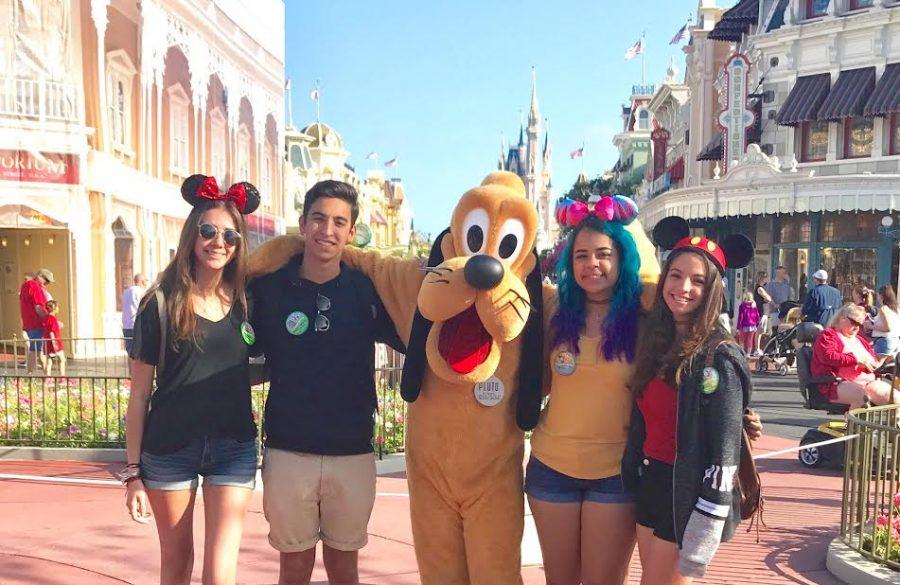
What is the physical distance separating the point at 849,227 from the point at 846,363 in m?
15.0

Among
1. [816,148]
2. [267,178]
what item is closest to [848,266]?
[816,148]

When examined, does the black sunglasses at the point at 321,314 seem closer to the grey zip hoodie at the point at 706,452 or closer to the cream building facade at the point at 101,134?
the grey zip hoodie at the point at 706,452

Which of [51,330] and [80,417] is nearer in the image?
[80,417]

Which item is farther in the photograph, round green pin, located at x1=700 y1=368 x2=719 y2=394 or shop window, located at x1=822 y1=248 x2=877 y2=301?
shop window, located at x1=822 y1=248 x2=877 y2=301

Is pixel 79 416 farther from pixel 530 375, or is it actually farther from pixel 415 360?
pixel 530 375

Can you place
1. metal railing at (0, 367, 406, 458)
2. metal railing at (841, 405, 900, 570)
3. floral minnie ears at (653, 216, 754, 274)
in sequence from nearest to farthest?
floral minnie ears at (653, 216, 754, 274), metal railing at (841, 405, 900, 570), metal railing at (0, 367, 406, 458)

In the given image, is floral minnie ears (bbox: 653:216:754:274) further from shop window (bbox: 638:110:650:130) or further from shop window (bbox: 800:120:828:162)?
shop window (bbox: 638:110:650:130)

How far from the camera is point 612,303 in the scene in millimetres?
2879

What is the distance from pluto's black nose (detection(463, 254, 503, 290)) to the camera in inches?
103

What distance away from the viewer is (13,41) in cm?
1287

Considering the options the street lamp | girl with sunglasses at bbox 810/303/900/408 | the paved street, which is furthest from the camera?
the street lamp

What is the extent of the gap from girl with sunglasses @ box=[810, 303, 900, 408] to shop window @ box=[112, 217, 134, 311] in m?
12.7

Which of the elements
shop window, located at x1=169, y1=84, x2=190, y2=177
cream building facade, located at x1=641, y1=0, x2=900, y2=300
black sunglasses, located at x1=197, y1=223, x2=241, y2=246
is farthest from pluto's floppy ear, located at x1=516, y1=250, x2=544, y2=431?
cream building facade, located at x1=641, y1=0, x2=900, y2=300

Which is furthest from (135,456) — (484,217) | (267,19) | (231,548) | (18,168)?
(267,19)
